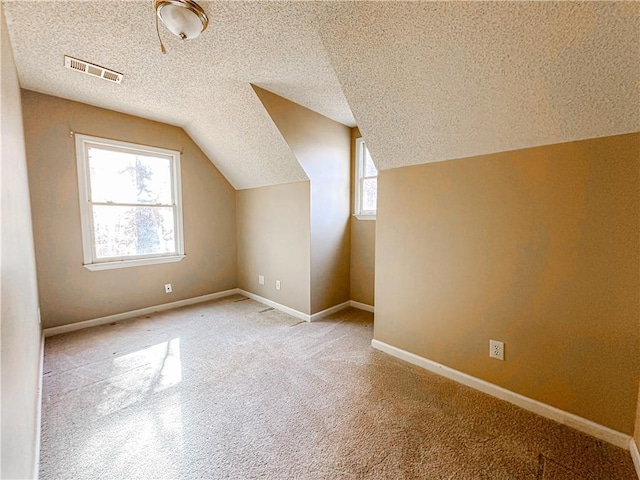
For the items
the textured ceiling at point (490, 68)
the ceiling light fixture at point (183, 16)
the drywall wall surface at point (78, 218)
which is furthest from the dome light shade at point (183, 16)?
the drywall wall surface at point (78, 218)

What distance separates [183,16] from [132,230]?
8.70 feet

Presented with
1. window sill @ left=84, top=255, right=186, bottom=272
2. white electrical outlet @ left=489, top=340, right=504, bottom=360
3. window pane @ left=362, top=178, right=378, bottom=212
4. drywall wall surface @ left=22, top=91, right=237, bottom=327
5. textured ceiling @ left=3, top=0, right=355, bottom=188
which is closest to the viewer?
textured ceiling @ left=3, top=0, right=355, bottom=188

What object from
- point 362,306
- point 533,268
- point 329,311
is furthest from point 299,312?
point 533,268

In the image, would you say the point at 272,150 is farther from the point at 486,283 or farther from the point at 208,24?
the point at 486,283

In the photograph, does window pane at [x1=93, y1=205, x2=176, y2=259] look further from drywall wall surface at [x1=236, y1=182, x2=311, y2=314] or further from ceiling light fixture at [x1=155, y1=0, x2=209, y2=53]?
ceiling light fixture at [x1=155, y1=0, x2=209, y2=53]

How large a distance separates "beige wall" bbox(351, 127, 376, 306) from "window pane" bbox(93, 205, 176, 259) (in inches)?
97.9

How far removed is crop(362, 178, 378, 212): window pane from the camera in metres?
3.50

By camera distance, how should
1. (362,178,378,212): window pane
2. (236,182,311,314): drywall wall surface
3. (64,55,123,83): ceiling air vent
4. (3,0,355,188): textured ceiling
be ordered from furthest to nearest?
(362,178,378,212): window pane → (236,182,311,314): drywall wall surface → (64,55,123,83): ceiling air vent → (3,0,355,188): textured ceiling

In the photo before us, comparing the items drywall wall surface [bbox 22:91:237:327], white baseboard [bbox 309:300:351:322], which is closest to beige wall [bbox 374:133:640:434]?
white baseboard [bbox 309:300:351:322]

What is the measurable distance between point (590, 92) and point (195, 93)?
116 inches

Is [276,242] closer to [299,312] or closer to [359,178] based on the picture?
[299,312]

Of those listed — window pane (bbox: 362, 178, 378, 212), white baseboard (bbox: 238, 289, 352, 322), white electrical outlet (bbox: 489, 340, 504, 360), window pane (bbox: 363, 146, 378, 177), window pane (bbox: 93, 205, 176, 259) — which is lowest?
white baseboard (bbox: 238, 289, 352, 322)

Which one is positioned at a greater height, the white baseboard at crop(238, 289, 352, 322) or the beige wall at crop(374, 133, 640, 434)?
the beige wall at crop(374, 133, 640, 434)

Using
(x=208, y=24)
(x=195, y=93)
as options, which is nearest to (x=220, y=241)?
(x=195, y=93)
